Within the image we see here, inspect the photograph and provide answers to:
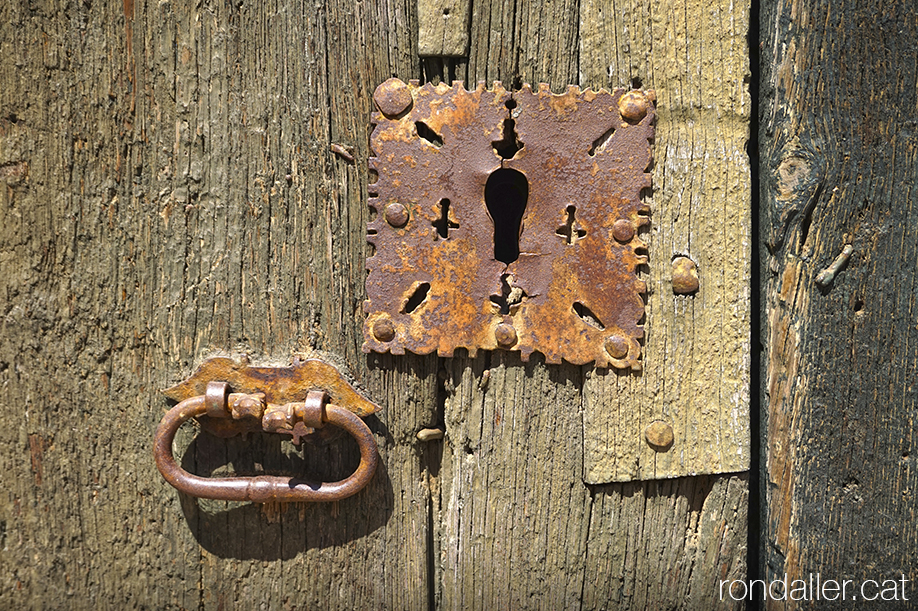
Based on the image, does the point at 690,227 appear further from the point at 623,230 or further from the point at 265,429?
the point at 265,429

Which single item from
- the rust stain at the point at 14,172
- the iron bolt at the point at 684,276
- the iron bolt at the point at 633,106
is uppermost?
the iron bolt at the point at 633,106

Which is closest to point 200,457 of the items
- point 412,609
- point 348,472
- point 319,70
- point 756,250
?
point 348,472

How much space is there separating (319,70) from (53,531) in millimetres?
693

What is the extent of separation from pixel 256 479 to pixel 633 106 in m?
0.64

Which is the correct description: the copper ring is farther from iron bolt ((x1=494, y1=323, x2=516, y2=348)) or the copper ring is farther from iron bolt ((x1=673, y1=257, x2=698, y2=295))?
iron bolt ((x1=673, y1=257, x2=698, y2=295))

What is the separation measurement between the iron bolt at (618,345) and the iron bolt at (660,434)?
0.33ft

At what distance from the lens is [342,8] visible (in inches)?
27.2

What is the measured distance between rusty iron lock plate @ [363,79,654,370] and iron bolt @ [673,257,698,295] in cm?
5

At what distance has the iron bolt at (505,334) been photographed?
Answer: 69 cm

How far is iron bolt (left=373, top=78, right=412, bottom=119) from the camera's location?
68cm

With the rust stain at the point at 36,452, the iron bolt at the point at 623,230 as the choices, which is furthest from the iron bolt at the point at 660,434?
the rust stain at the point at 36,452

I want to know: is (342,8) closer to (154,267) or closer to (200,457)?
(154,267)

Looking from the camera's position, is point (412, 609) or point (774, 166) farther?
point (412, 609)

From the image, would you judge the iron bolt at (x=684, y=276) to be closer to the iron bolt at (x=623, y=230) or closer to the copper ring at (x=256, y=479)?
the iron bolt at (x=623, y=230)
